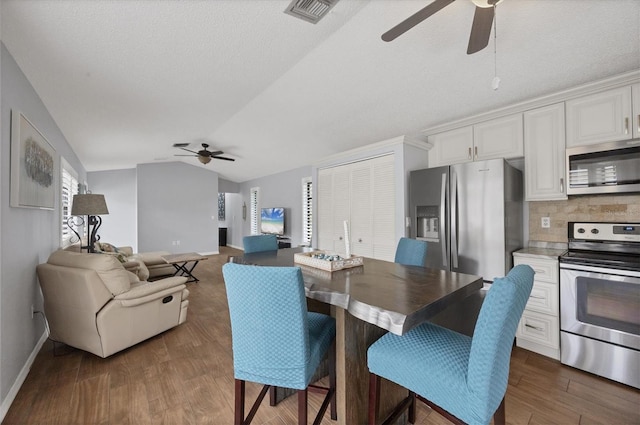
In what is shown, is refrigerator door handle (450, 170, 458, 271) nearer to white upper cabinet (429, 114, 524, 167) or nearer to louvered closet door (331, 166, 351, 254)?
white upper cabinet (429, 114, 524, 167)

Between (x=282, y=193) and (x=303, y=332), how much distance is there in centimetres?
601

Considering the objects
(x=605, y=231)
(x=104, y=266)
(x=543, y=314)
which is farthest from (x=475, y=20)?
(x=104, y=266)

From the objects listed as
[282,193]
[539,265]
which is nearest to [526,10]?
[539,265]

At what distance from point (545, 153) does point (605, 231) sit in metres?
0.82

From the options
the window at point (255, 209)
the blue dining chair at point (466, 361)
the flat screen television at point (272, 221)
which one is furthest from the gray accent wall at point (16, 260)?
the window at point (255, 209)

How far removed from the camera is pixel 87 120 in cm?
344

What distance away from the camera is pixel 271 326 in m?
1.19

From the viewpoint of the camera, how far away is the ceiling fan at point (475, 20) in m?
1.33

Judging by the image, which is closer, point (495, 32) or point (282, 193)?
point (495, 32)

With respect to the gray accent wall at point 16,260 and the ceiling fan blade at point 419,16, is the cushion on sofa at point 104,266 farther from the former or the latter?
the ceiling fan blade at point 419,16

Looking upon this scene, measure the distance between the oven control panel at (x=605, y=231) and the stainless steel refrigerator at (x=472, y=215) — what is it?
436 millimetres

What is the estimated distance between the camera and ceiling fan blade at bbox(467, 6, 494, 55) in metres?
1.37

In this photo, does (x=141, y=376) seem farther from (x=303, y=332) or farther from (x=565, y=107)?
(x=565, y=107)

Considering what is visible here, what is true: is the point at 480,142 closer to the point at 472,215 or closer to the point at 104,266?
the point at 472,215
